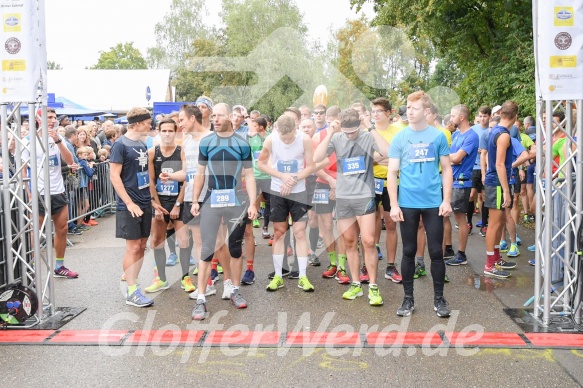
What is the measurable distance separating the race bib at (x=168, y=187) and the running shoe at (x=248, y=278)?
1.26 m

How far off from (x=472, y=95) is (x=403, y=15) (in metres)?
3.33

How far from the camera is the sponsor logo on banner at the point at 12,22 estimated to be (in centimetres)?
563

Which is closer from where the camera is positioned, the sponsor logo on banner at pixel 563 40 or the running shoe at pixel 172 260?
the sponsor logo on banner at pixel 563 40

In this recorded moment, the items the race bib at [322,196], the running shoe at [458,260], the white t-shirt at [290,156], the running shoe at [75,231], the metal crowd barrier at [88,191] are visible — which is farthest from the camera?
the running shoe at [75,231]

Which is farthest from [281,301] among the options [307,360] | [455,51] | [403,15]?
[455,51]

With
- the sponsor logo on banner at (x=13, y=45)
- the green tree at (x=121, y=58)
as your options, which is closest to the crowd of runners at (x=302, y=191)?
the sponsor logo on banner at (x=13, y=45)

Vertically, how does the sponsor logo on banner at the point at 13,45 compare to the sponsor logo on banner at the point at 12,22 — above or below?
below

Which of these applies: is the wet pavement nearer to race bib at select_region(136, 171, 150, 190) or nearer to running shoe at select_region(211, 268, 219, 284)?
running shoe at select_region(211, 268, 219, 284)

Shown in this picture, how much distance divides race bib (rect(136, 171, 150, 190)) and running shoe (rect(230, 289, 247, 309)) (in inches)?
58.6

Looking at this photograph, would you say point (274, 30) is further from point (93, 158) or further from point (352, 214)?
point (352, 214)

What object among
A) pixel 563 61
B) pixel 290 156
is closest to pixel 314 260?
pixel 290 156

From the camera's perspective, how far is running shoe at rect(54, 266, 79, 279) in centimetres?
793

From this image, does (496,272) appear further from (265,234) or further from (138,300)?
(138,300)

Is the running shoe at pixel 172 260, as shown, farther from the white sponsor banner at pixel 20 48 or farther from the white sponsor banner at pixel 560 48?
the white sponsor banner at pixel 560 48
